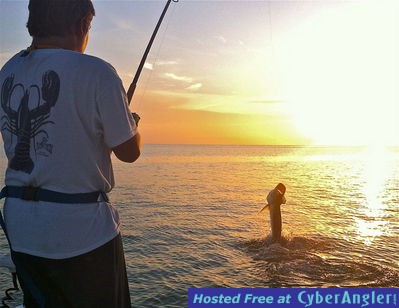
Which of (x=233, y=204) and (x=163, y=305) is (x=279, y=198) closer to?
(x=163, y=305)

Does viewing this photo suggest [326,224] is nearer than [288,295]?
No

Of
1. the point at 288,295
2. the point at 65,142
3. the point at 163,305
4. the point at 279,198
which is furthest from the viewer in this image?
the point at 279,198

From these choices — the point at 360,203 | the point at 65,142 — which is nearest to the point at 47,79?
the point at 65,142

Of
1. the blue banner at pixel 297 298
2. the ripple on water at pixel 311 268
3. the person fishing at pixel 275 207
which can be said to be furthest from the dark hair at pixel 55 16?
the person fishing at pixel 275 207

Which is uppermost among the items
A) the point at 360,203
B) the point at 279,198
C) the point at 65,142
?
the point at 65,142

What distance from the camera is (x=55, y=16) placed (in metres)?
2.35

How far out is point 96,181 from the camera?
2305 millimetres

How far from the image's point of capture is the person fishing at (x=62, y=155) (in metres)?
2.18

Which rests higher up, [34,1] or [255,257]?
[34,1]

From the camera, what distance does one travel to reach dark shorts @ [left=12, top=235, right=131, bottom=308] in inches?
89.6

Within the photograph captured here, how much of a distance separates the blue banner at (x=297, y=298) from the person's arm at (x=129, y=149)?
4662 millimetres

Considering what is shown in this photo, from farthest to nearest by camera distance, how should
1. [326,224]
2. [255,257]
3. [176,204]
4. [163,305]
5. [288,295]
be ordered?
1. [176,204]
2. [326,224]
3. [255,257]
4. [163,305]
5. [288,295]

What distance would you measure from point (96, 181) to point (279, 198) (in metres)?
11.2

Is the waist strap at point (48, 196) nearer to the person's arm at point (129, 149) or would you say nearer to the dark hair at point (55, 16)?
the person's arm at point (129, 149)
